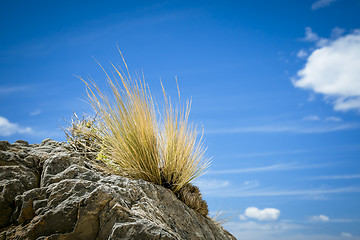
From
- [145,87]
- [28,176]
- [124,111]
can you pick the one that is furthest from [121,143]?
[28,176]

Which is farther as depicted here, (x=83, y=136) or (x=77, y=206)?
(x=83, y=136)

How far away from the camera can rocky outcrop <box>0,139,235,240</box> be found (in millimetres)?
2074

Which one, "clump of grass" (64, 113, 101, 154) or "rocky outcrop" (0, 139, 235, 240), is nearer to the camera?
A: "rocky outcrop" (0, 139, 235, 240)

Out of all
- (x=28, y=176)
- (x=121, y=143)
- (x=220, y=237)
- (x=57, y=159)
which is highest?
(x=121, y=143)

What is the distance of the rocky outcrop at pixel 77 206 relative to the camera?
207 centimetres

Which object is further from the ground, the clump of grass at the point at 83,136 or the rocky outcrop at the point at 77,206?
the clump of grass at the point at 83,136

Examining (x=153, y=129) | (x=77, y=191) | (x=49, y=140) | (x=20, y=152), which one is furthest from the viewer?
(x=49, y=140)

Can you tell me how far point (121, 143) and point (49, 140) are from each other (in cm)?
145

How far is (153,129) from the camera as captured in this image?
3.47m

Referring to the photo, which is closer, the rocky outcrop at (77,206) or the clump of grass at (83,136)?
the rocky outcrop at (77,206)

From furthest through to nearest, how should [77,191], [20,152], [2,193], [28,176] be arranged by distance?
[20,152]
[28,176]
[2,193]
[77,191]

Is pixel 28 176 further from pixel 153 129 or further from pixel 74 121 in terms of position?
pixel 74 121

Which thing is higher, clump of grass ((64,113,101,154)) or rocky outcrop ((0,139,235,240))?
clump of grass ((64,113,101,154))

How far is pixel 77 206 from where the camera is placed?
216 cm
